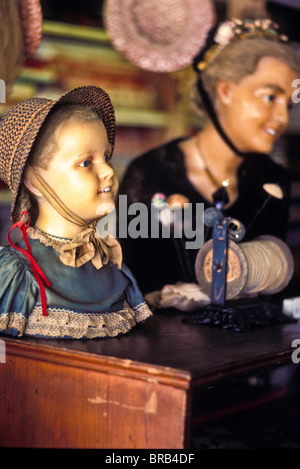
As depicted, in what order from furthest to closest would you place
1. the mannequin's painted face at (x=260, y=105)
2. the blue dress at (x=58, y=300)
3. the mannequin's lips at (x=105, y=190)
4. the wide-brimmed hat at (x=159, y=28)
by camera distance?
the wide-brimmed hat at (x=159, y=28), the mannequin's painted face at (x=260, y=105), the mannequin's lips at (x=105, y=190), the blue dress at (x=58, y=300)

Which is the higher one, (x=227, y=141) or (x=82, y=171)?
(x=82, y=171)

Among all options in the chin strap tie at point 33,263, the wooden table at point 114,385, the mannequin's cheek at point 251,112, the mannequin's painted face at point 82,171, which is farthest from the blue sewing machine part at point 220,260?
the mannequin's cheek at point 251,112

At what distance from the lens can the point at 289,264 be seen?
1877 millimetres

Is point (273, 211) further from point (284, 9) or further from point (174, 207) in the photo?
point (284, 9)

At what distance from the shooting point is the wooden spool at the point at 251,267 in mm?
1733

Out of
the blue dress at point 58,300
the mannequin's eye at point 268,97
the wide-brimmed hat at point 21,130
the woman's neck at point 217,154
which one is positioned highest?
the wide-brimmed hat at point 21,130

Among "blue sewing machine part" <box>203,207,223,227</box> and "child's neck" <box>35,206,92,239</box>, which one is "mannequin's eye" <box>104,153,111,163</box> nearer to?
"child's neck" <box>35,206,92,239</box>

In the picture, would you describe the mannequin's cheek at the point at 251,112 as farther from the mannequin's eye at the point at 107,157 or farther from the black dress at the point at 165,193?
the mannequin's eye at the point at 107,157

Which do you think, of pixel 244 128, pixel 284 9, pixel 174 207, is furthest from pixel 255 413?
pixel 284 9

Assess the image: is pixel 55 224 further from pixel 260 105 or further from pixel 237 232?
pixel 260 105

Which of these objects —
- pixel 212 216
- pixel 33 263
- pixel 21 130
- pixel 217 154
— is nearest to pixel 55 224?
pixel 33 263

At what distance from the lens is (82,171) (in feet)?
5.00

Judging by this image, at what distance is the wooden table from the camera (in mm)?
1234

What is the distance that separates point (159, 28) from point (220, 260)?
1651mm
